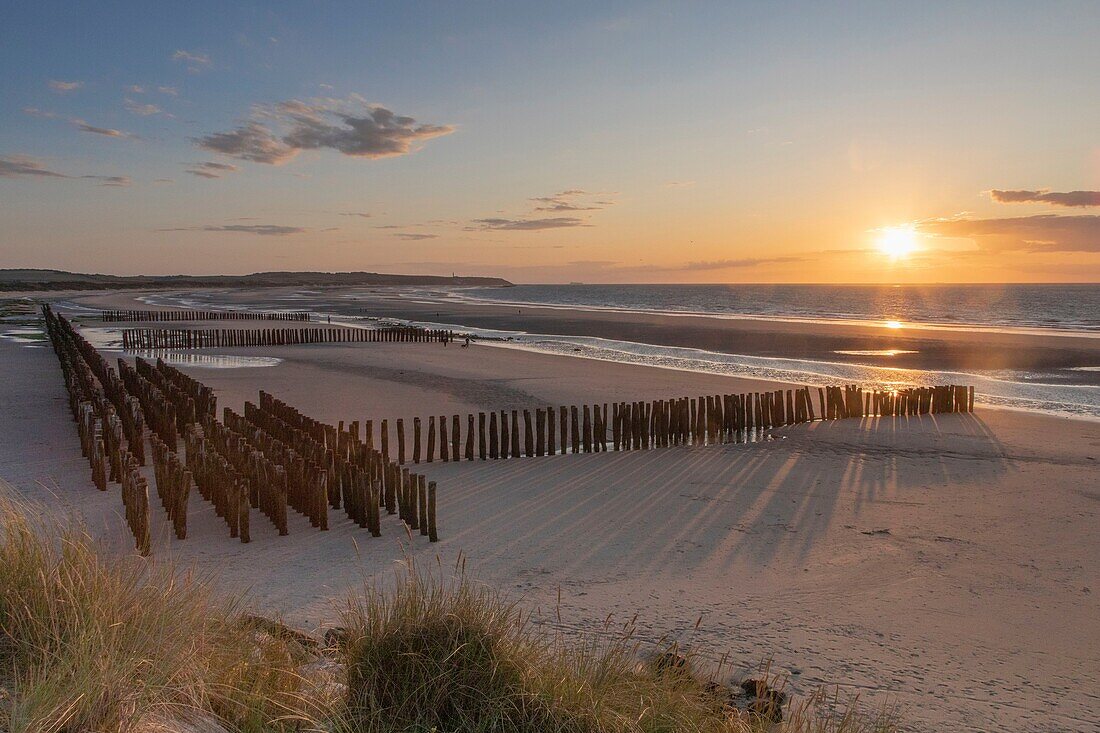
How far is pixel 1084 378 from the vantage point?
24250 mm

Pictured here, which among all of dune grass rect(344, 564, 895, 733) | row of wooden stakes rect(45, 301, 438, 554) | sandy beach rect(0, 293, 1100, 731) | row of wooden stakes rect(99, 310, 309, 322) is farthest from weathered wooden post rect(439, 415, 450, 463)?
row of wooden stakes rect(99, 310, 309, 322)

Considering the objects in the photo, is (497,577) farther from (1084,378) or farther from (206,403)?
(1084,378)

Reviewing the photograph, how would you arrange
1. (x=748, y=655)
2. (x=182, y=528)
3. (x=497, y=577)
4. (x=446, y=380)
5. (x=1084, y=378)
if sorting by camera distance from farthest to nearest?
(x=1084, y=378) → (x=446, y=380) → (x=182, y=528) → (x=497, y=577) → (x=748, y=655)

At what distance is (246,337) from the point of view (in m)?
34.1

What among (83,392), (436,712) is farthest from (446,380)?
(436,712)

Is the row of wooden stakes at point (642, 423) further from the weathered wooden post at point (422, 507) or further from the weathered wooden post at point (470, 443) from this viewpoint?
the weathered wooden post at point (422, 507)

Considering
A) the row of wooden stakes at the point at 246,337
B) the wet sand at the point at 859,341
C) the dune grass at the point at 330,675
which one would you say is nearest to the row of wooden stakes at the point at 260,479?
the dune grass at the point at 330,675

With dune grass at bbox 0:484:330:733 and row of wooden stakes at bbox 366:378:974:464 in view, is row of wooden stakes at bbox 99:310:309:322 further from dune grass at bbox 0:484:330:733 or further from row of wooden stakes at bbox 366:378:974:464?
dune grass at bbox 0:484:330:733

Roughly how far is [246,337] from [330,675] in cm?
3257

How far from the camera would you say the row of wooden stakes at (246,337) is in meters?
31.0

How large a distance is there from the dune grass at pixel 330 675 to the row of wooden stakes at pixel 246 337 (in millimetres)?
28797

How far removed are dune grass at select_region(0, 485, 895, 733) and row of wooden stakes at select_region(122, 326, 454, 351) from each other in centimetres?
2880

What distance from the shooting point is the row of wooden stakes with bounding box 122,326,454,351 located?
102 ft

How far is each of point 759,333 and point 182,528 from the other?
4072 cm
